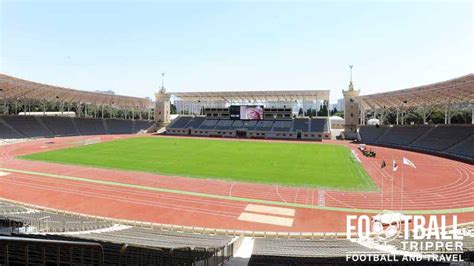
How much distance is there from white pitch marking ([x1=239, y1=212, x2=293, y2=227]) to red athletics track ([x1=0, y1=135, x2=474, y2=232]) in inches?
13.2

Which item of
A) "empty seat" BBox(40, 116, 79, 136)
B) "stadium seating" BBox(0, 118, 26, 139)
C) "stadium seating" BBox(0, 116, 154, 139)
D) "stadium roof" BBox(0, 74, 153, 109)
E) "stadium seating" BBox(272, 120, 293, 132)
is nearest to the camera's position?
"stadium roof" BBox(0, 74, 153, 109)

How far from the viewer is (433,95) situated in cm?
4797

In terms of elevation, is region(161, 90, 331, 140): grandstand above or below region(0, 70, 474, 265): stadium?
above

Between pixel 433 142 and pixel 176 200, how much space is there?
45968 millimetres

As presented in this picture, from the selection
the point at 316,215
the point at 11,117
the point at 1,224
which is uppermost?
the point at 11,117

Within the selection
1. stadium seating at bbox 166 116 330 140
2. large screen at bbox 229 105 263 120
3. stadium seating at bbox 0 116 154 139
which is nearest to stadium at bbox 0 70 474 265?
stadium seating at bbox 0 116 154 139

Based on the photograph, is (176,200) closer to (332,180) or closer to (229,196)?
(229,196)

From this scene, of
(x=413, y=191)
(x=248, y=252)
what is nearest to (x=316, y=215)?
(x=248, y=252)

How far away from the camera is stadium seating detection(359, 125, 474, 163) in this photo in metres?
44.8

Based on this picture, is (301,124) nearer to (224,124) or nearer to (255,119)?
(255,119)

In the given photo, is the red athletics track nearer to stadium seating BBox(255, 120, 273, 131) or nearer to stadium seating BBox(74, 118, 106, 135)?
stadium seating BBox(74, 118, 106, 135)

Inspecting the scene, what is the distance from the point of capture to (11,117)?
64.6 metres

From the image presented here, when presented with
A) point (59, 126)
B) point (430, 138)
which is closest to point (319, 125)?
point (430, 138)

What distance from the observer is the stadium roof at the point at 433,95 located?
3866 cm
